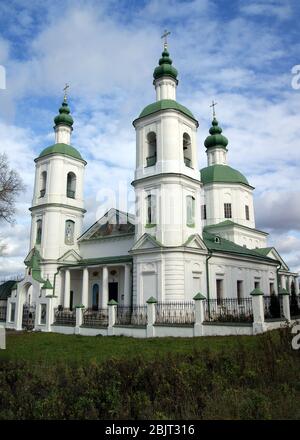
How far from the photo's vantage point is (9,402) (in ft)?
18.3

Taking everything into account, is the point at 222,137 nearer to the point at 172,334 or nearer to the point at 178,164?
the point at 178,164

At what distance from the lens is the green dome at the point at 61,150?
95.7 ft

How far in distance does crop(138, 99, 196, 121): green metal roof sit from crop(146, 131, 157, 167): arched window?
1279 millimetres

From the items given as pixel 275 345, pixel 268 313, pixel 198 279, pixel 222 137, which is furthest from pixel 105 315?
pixel 222 137

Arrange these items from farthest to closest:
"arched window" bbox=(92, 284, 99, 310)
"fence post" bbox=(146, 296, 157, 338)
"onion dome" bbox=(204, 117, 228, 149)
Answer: "onion dome" bbox=(204, 117, 228, 149) < "arched window" bbox=(92, 284, 99, 310) < "fence post" bbox=(146, 296, 157, 338)

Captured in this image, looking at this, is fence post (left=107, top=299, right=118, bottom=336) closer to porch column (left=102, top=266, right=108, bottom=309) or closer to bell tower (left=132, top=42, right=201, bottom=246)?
bell tower (left=132, top=42, right=201, bottom=246)

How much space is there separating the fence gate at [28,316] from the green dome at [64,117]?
14.4 metres

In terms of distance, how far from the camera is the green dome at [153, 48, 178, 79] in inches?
961

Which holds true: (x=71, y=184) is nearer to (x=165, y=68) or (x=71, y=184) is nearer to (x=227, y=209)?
(x=165, y=68)

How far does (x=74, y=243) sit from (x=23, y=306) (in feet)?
20.2

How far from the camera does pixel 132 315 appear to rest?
19.4m

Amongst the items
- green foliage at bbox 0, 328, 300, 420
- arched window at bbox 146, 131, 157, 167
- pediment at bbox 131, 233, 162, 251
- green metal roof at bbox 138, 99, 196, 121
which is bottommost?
green foliage at bbox 0, 328, 300, 420

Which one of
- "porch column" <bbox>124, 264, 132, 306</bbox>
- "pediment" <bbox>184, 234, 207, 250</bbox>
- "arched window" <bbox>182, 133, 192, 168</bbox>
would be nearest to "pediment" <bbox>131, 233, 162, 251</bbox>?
"pediment" <bbox>184, 234, 207, 250</bbox>

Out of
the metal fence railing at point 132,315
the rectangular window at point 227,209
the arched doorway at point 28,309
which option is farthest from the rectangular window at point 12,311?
the rectangular window at point 227,209
